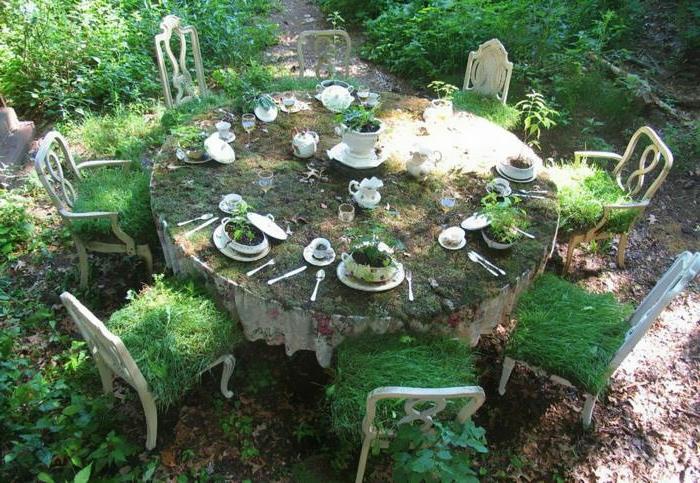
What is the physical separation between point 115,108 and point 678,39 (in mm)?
7171

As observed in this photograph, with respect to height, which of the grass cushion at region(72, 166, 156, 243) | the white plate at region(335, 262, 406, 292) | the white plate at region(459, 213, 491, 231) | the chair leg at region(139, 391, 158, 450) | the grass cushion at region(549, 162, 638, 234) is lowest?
the chair leg at region(139, 391, 158, 450)

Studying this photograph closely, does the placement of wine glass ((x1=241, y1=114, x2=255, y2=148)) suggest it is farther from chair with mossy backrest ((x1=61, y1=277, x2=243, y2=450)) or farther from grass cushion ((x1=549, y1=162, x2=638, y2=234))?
grass cushion ((x1=549, y1=162, x2=638, y2=234))

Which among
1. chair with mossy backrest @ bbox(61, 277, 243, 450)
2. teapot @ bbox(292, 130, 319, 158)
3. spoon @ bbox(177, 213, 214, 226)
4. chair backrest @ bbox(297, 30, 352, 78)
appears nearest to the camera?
chair with mossy backrest @ bbox(61, 277, 243, 450)

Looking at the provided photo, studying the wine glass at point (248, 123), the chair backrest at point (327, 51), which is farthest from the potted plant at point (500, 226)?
the chair backrest at point (327, 51)

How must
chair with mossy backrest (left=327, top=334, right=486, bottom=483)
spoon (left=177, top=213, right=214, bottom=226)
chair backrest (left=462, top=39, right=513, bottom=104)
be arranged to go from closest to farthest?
1. chair with mossy backrest (left=327, top=334, right=486, bottom=483)
2. spoon (left=177, top=213, right=214, bottom=226)
3. chair backrest (left=462, top=39, right=513, bottom=104)

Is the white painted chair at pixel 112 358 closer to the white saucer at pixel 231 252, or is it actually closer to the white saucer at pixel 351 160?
the white saucer at pixel 231 252

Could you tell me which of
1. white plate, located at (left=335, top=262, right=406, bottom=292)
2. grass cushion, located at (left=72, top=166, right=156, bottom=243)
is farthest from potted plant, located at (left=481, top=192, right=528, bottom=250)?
grass cushion, located at (left=72, top=166, right=156, bottom=243)

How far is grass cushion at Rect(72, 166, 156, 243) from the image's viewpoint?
3.35m

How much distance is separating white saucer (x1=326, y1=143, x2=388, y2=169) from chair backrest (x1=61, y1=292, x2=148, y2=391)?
1.83m

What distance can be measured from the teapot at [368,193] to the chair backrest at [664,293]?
158 cm

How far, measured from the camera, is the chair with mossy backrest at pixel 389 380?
2303mm

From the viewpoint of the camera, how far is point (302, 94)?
14.2ft

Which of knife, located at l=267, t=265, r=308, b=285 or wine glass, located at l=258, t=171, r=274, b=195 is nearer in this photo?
knife, located at l=267, t=265, r=308, b=285

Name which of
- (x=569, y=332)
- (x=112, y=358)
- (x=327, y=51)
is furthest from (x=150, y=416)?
(x=327, y=51)
